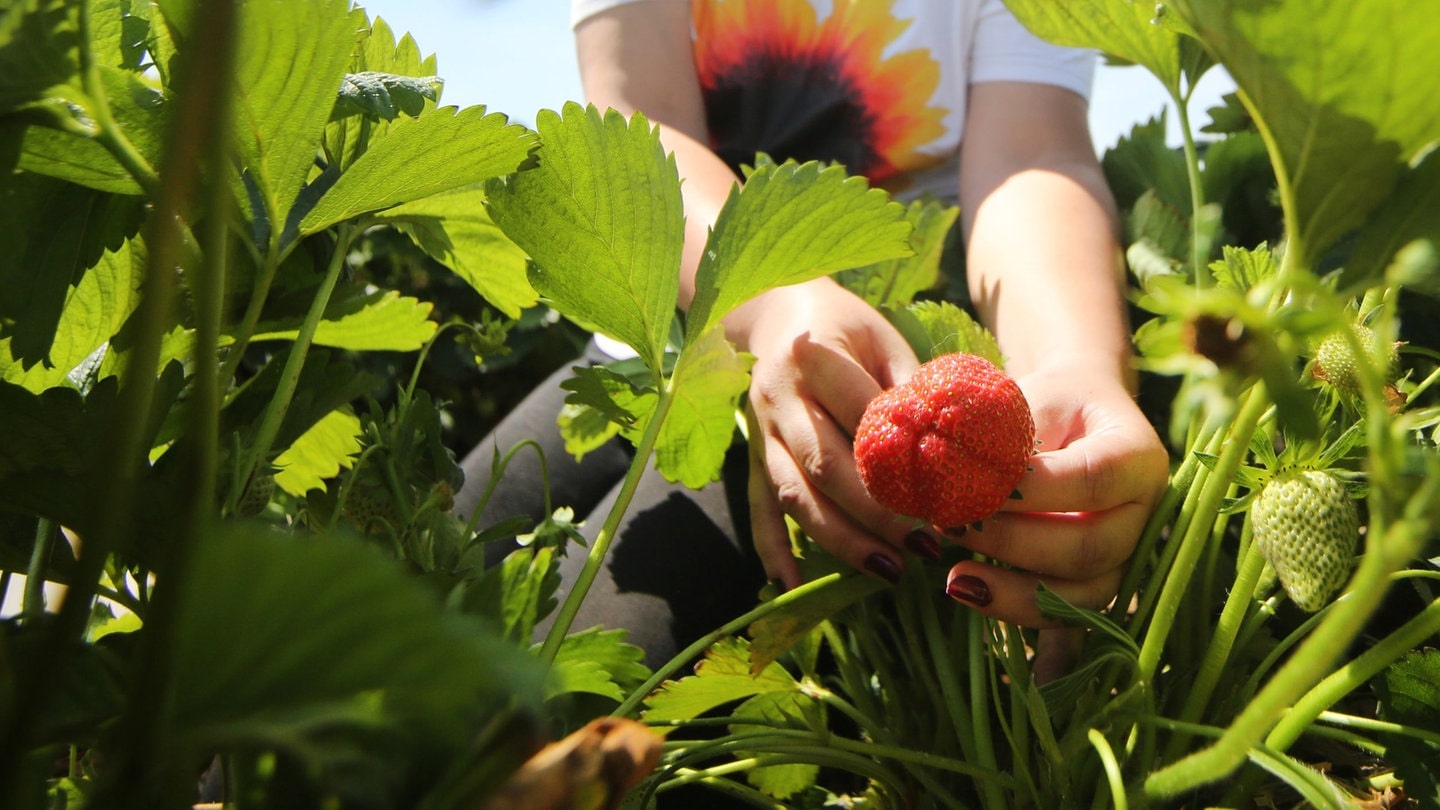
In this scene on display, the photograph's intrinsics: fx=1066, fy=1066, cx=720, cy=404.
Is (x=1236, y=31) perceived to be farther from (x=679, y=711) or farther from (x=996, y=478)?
(x=679, y=711)

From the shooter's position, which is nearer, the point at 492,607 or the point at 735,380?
the point at 492,607

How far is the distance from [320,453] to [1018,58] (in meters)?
0.75

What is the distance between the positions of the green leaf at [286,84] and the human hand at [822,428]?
230mm

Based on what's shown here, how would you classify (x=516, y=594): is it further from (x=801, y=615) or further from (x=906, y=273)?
(x=906, y=273)

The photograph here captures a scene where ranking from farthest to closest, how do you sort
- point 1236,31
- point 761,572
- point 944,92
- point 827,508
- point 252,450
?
point 944,92 → point 761,572 → point 827,508 → point 252,450 → point 1236,31

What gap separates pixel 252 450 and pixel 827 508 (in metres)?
0.23

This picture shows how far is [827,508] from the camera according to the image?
0.44 m

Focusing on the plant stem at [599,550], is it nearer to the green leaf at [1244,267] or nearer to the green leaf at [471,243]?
the green leaf at [471,243]

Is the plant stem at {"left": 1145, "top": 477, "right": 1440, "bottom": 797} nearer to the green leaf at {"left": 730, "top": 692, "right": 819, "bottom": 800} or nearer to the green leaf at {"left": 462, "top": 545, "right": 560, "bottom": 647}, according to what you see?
the green leaf at {"left": 462, "top": 545, "right": 560, "bottom": 647}

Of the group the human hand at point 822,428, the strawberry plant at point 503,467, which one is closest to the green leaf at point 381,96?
the strawberry plant at point 503,467

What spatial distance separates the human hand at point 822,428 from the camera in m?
0.42

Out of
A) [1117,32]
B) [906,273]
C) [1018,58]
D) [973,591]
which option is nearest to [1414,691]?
[973,591]

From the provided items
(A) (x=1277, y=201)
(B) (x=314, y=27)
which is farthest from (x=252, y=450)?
(A) (x=1277, y=201)

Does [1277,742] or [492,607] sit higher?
[492,607]
